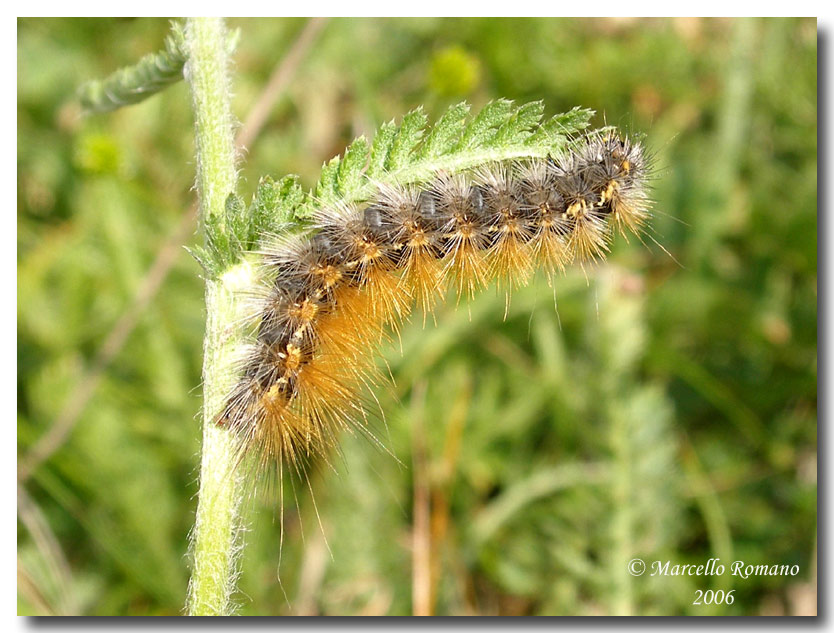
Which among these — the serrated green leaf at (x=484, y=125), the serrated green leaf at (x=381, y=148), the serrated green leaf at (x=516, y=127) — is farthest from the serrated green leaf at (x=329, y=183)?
the serrated green leaf at (x=516, y=127)

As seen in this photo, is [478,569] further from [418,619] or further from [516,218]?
[516,218]

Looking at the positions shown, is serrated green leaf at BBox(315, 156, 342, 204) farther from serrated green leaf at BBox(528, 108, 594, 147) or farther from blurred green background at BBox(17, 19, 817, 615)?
blurred green background at BBox(17, 19, 817, 615)

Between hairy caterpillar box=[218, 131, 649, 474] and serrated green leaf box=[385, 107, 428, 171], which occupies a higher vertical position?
serrated green leaf box=[385, 107, 428, 171]

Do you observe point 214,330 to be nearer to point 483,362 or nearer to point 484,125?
point 484,125

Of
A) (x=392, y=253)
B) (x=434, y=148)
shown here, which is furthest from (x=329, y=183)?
(x=392, y=253)

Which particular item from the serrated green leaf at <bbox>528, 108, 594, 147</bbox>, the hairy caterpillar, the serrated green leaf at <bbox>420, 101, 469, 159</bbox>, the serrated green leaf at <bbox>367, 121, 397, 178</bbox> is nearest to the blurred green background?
the hairy caterpillar

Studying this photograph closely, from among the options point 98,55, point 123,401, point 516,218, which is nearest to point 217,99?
point 516,218
